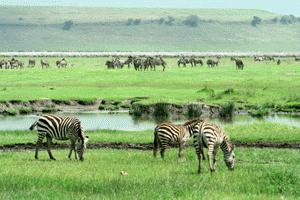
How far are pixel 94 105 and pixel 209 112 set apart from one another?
8136mm

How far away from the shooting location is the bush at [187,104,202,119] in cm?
4522

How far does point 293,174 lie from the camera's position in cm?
1866

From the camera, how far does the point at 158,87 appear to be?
194 feet

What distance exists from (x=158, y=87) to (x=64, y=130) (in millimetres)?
34139

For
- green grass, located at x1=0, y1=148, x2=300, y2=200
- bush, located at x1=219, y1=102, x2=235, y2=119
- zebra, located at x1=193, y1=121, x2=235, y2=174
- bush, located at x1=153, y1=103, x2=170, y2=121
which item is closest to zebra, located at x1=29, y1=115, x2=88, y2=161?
green grass, located at x1=0, y1=148, x2=300, y2=200

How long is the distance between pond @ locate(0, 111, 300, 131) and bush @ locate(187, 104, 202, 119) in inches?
77.8

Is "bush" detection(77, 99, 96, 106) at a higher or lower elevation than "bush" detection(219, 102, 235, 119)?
lower

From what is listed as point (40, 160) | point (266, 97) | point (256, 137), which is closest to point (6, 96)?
point (266, 97)

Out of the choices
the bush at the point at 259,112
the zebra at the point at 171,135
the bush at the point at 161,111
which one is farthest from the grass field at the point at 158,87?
the zebra at the point at 171,135

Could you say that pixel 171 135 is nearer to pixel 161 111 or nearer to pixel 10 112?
pixel 161 111

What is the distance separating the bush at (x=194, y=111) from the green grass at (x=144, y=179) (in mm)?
19663

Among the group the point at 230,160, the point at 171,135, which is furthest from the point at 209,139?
the point at 171,135

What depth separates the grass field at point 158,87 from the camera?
50906 mm

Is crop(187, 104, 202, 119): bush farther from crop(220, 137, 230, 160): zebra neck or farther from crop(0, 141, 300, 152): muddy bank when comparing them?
crop(220, 137, 230, 160): zebra neck
